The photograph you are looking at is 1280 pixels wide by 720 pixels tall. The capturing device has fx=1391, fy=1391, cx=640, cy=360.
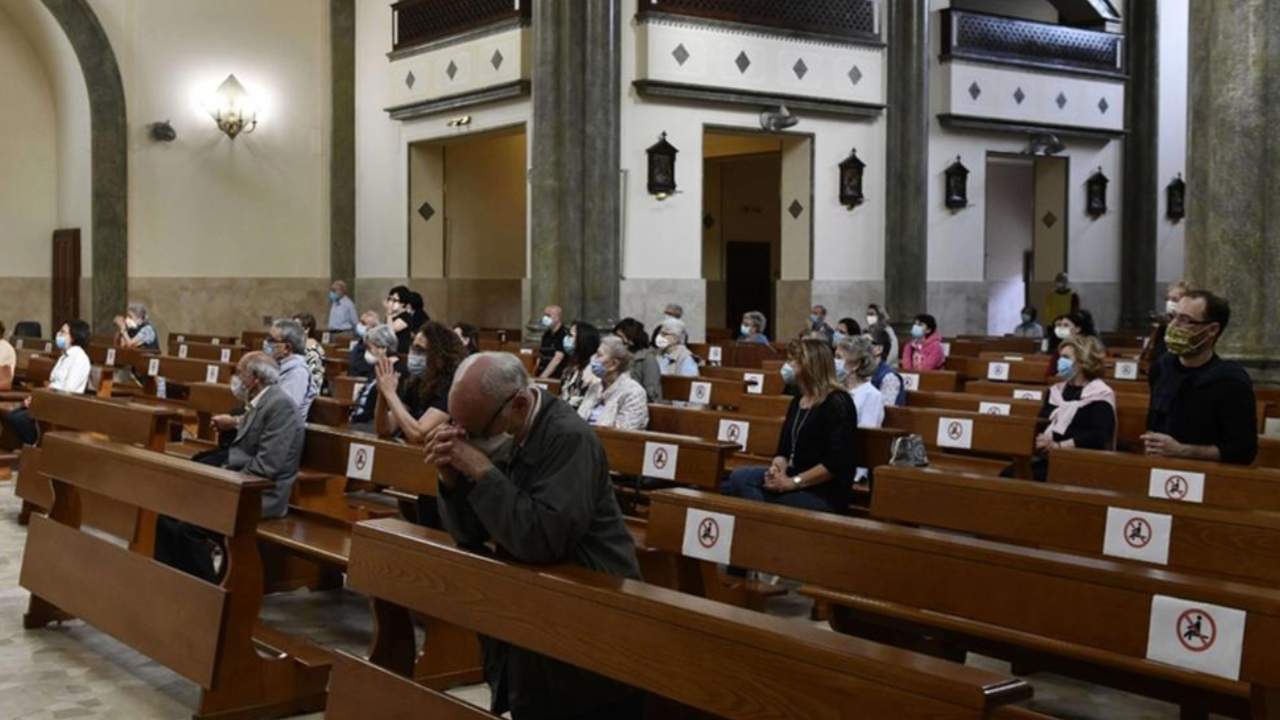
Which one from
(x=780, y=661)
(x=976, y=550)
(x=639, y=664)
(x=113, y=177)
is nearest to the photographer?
(x=780, y=661)

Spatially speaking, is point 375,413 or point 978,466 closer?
point 978,466

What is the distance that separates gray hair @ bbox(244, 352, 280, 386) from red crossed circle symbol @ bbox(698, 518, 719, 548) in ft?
9.90

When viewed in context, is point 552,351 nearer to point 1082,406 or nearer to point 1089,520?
point 1082,406

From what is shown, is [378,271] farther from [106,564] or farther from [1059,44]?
[106,564]

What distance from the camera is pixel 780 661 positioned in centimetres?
281

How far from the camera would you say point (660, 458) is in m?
6.51

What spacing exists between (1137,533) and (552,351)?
8.59m

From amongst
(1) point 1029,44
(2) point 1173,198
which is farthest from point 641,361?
(2) point 1173,198

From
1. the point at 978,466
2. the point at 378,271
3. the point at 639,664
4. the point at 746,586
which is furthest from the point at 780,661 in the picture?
the point at 378,271

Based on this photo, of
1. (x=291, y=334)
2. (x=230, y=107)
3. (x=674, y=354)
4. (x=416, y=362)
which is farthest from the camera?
(x=230, y=107)

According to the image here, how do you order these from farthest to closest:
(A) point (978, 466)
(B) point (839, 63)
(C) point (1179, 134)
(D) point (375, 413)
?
(C) point (1179, 134) < (B) point (839, 63) < (D) point (375, 413) < (A) point (978, 466)

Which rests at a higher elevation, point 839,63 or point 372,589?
point 839,63

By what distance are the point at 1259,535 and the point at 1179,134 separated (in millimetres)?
17450

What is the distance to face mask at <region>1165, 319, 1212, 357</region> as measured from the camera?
5754 mm
